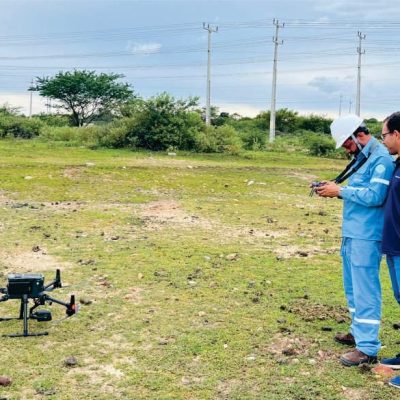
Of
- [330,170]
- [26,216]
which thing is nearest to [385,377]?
[26,216]

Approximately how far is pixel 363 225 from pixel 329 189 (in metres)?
0.37

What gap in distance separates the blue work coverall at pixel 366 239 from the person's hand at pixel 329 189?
0.06 meters

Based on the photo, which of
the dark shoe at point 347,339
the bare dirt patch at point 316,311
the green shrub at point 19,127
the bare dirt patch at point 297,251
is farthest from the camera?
the green shrub at point 19,127

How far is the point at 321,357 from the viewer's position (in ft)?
15.4

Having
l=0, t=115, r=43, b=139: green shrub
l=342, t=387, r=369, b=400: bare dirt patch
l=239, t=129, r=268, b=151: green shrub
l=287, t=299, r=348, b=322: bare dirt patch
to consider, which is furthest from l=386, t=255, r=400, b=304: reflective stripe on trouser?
A: l=0, t=115, r=43, b=139: green shrub

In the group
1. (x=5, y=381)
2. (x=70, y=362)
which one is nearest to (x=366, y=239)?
(x=70, y=362)

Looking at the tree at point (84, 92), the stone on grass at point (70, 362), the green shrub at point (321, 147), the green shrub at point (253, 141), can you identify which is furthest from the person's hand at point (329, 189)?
the tree at point (84, 92)

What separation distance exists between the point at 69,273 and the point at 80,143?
2010 cm

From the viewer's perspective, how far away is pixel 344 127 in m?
4.41

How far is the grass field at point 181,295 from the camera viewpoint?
14.0 ft

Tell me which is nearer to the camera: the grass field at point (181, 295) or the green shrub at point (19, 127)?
the grass field at point (181, 295)

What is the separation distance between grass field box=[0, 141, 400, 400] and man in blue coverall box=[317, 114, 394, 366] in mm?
259

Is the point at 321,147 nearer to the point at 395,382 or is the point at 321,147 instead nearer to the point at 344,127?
the point at 344,127

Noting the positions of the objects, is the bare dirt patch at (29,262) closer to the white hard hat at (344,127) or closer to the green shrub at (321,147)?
the white hard hat at (344,127)
